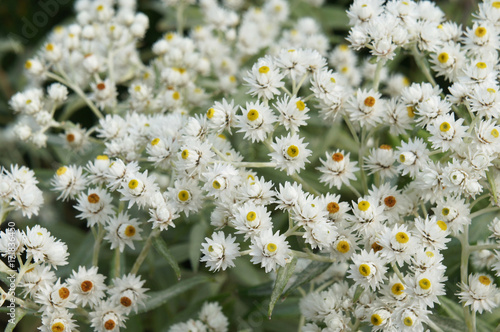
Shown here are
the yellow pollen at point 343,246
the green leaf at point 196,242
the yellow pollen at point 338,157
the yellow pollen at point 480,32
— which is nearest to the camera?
→ the yellow pollen at point 343,246

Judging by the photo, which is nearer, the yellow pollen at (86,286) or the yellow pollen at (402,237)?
the yellow pollen at (402,237)

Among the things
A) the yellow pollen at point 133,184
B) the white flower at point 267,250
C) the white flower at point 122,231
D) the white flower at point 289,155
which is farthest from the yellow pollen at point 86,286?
the white flower at point 289,155

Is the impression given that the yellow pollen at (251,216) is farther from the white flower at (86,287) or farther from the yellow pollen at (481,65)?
the yellow pollen at (481,65)

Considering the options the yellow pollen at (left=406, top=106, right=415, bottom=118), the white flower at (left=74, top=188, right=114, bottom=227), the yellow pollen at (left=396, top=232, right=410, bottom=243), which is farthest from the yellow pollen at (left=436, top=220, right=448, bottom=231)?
the white flower at (left=74, top=188, right=114, bottom=227)

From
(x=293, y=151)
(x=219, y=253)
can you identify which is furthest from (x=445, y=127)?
(x=219, y=253)

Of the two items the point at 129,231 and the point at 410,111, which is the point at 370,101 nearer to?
the point at 410,111

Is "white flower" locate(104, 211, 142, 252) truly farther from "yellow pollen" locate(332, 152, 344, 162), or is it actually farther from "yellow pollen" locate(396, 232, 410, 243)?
"yellow pollen" locate(396, 232, 410, 243)

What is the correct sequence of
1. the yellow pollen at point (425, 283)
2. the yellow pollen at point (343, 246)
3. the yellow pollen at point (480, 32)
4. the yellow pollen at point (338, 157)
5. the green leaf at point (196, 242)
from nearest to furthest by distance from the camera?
the yellow pollen at point (425, 283) < the yellow pollen at point (343, 246) < the yellow pollen at point (338, 157) < the yellow pollen at point (480, 32) < the green leaf at point (196, 242)
